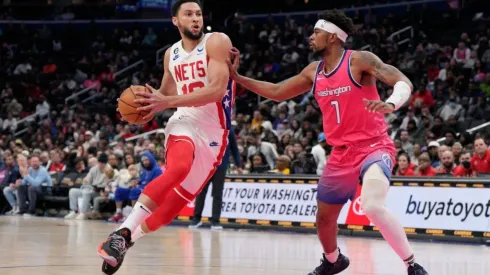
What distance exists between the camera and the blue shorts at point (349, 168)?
708 cm

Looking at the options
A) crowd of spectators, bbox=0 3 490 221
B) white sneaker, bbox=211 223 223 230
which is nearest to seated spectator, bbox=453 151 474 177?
crowd of spectators, bbox=0 3 490 221

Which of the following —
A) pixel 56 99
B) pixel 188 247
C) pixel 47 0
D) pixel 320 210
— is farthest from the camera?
pixel 47 0

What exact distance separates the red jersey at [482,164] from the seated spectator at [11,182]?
39.0ft

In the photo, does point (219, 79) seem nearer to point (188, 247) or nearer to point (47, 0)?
point (188, 247)

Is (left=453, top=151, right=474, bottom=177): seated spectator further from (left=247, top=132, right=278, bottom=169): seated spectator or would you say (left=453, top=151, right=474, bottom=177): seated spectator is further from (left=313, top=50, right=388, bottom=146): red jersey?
(left=313, top=50, right=388, bottom=146): red jersey

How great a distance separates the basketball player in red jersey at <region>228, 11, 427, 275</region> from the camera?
6871 mm

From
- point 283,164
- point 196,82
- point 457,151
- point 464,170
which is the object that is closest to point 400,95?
point 196,82

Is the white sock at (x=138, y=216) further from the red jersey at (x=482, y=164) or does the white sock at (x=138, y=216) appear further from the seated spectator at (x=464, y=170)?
the red jersey at (x=482, y=164)

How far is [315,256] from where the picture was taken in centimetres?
1018

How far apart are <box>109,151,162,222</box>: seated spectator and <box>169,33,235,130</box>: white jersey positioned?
30.7 feet

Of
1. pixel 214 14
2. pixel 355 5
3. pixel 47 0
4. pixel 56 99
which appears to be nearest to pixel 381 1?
pixel 355 5

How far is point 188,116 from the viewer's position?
25.1 feet

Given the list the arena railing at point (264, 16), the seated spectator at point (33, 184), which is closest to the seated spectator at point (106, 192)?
the seated spectator at point (33, 184)

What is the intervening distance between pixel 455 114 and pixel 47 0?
23.0m
